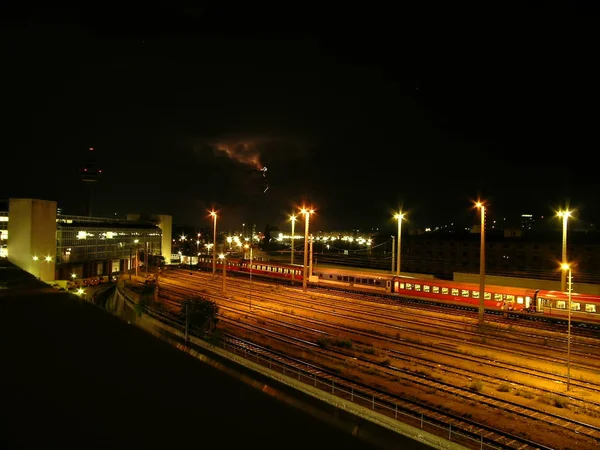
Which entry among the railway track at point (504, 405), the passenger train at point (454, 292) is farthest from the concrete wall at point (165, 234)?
the railway track at point (504, 405)

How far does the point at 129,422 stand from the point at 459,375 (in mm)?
8085

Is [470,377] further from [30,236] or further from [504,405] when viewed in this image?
[30,236]

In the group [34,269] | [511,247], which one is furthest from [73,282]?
[511,247]

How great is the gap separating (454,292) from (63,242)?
3004cm

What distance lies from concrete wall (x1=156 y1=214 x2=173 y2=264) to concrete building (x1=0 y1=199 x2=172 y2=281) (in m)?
2.92

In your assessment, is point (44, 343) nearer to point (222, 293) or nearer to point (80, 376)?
point (80, 376)

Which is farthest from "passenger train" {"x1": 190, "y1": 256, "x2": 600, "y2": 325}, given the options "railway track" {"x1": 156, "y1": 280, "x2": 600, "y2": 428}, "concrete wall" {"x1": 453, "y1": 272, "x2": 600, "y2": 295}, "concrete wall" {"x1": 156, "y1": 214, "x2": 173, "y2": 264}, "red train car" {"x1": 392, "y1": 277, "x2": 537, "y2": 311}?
"concrete wall" {"x1": 156, "y1": 214, "x2": 173, "y2": 264}

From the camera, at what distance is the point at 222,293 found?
25.2 m

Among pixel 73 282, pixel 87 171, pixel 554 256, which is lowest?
pixel 73 282

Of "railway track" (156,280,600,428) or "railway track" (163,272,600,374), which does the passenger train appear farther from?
"railway track" (156,280,600,428)

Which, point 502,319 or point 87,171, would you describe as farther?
point 87,171

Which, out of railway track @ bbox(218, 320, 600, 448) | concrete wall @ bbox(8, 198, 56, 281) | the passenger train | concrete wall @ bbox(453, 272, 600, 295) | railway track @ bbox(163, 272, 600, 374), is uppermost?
concrete wall @ bbox(8, 198, 56, 281)

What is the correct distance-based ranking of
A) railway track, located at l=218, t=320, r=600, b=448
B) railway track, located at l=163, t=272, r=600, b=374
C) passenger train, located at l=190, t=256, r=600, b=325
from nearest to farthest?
railway track, located at l=218, t=320, r=600, b=448
railway track, located at l=163, t=272, r=600, b=374
passenger train, located at l=190, t=256, r=600, b=325

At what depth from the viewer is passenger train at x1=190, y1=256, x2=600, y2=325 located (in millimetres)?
16938
